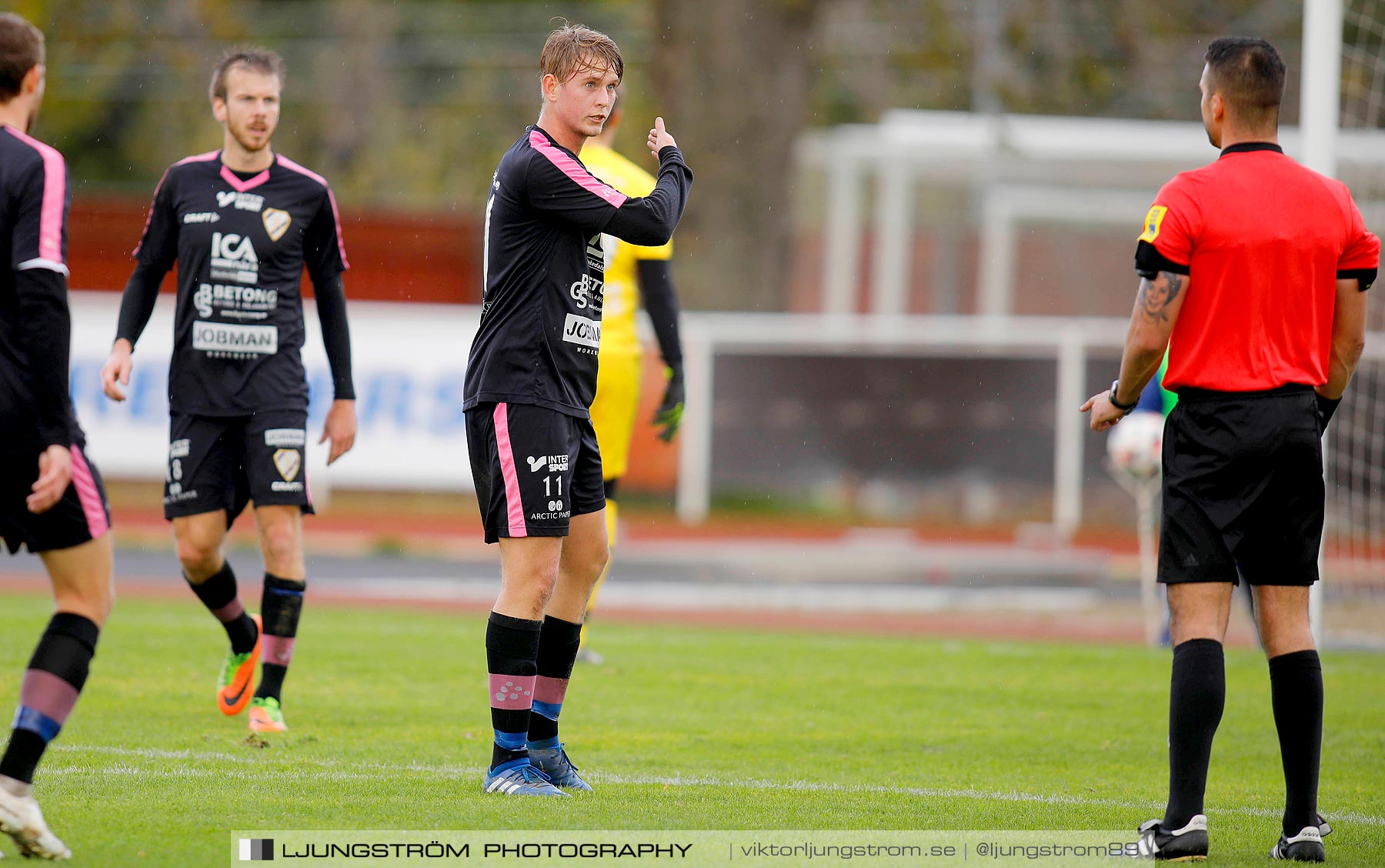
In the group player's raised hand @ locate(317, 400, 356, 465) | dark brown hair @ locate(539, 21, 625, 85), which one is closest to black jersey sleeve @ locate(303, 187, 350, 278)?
player's raised hand @ locate(317, 400, 356, 465)

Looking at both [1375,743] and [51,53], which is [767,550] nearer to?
[1375,743]

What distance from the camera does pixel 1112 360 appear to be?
17.1 m

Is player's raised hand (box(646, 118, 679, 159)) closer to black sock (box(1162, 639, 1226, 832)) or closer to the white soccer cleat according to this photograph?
black sock (box(1162, 639, 1226, 832))

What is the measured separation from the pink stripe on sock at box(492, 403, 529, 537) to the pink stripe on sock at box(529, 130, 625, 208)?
2.38 ft

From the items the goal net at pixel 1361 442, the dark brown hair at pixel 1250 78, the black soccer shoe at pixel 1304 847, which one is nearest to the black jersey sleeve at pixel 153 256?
the dark brown hair at pixel 1250 78

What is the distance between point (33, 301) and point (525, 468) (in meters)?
1.52

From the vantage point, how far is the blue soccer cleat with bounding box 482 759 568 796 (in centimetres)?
493

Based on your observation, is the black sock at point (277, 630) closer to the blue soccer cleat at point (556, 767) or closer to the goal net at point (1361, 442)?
the blue soccer cleat at point (556, 767)

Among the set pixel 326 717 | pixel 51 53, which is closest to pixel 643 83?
pixel 51 53

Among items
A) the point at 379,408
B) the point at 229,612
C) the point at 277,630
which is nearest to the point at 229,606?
the point at 229,612

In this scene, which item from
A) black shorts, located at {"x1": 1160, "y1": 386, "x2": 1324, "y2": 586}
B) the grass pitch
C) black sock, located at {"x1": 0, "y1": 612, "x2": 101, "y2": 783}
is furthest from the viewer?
the grass pitch

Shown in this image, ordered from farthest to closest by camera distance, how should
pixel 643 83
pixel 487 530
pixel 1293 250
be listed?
pixel 643 83, pixel 487 530, pixel 1293 250

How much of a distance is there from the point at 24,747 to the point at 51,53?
886 inches

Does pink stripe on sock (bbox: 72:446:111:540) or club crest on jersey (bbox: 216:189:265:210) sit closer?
pink stripe on sock (bbox: 72:446:111:540)
